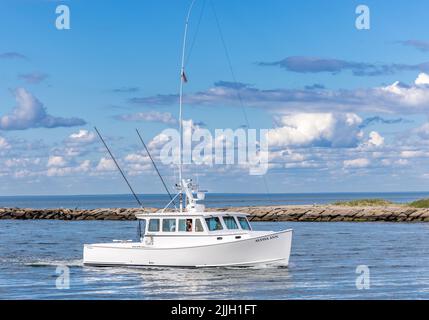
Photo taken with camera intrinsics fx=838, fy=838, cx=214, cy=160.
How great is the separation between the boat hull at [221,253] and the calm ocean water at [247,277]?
433mm

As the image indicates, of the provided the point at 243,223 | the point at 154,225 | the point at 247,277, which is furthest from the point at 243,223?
the point at 154,225

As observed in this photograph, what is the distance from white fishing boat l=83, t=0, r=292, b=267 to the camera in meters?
39.5

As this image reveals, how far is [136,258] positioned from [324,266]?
10430mm

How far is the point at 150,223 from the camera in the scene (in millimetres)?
40969

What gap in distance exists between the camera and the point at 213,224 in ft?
131

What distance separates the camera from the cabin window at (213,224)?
39875 mm

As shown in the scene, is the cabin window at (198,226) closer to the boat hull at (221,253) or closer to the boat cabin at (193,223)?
the boat cabin at (193,223)

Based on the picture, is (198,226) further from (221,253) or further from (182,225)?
(221,253)

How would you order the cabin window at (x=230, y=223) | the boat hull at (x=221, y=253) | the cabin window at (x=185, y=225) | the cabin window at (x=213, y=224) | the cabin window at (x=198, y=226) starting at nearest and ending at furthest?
the boat hull at (x=221, y=253), the cabin window at (x=198, y=226), the cabin window at (x=213, y=224), the cabin window at (x=185, y=225), the cabin window at (x=230, y=223)

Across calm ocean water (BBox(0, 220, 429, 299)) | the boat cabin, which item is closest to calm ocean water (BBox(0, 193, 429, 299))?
calm ocean water (BBox(0, 220, 429, 299))

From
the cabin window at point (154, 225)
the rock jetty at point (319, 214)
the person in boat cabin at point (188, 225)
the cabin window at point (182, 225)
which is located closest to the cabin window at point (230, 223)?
the person in boat cabin at point (188, 225)

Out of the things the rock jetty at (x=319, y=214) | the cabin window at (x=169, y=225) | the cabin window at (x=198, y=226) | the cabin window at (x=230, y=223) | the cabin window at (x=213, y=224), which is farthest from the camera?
the rock jetty at (x=319, y=214)

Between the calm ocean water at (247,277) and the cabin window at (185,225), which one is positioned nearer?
the calm ocean water at (247,277)
